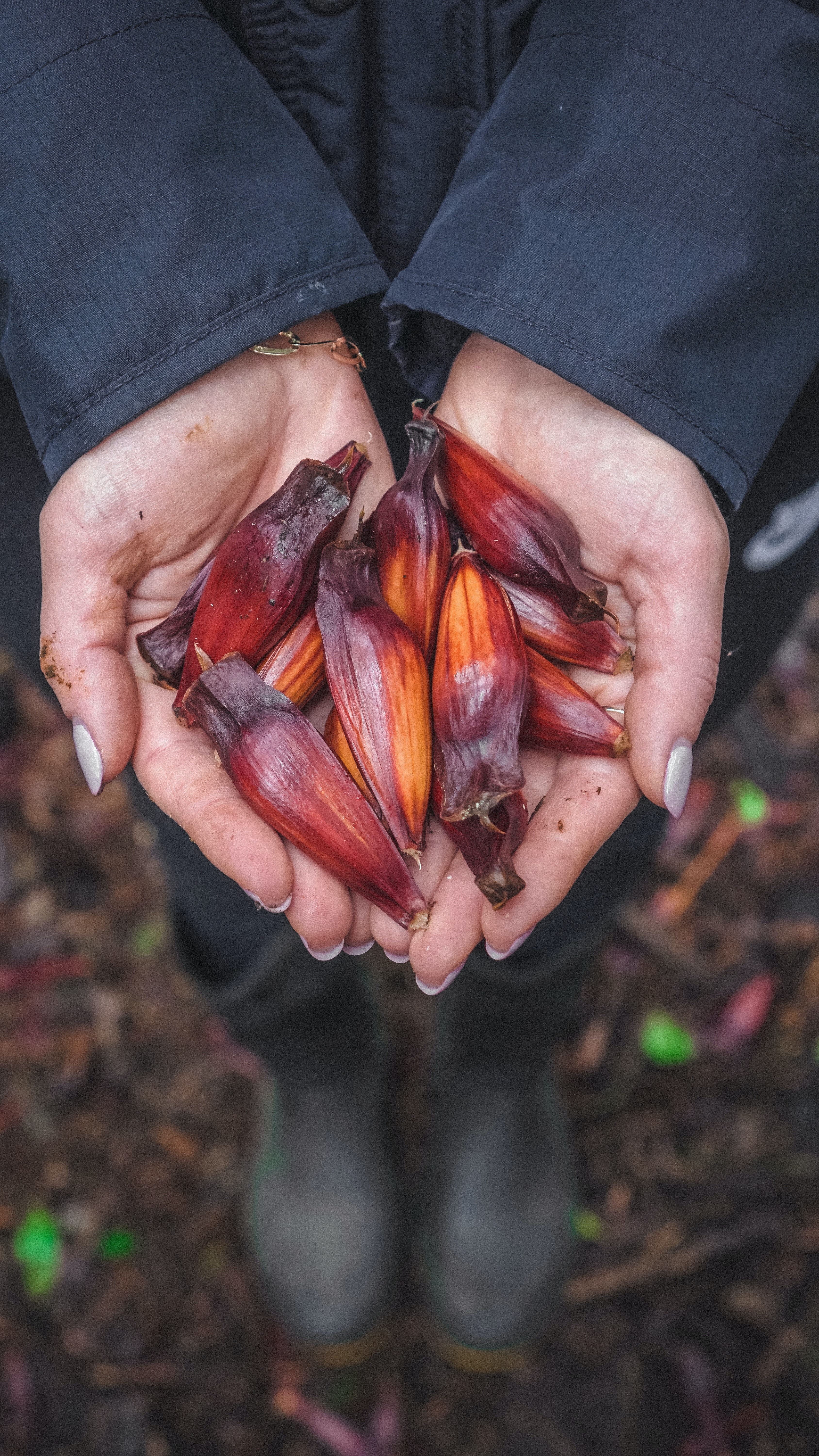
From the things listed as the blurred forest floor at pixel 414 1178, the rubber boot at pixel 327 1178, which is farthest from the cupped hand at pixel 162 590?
the blurred forest floor at pixel 414 1178

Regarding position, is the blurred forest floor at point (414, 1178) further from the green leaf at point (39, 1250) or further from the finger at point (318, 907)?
the finger at point (318, 907)

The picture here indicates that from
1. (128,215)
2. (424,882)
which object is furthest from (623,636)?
(128,215)

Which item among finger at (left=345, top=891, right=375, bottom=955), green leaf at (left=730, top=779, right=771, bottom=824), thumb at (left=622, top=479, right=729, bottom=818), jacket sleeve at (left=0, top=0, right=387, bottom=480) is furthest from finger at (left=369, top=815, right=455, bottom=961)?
green leaf at (left=730, top=779, right=771, bottom=824)

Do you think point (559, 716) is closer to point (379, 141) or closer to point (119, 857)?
point (379, 141)

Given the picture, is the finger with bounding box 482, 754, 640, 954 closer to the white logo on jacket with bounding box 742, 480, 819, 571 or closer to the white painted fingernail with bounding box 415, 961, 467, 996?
the white painted fingernail with bounding box 415, 961, 467, 996

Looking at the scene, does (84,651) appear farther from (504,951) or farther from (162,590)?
(504,951)

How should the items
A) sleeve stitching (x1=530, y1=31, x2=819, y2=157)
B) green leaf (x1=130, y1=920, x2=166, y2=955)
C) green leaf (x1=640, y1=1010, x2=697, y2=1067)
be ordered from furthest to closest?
green leaf (x1=130, y1=920, x2=166, y2=955), green leaf (x1=640, y1=1010, x2=697, y2=1067), sleeve stitching (x1=530, y1=31, x2=819, y2=157)
